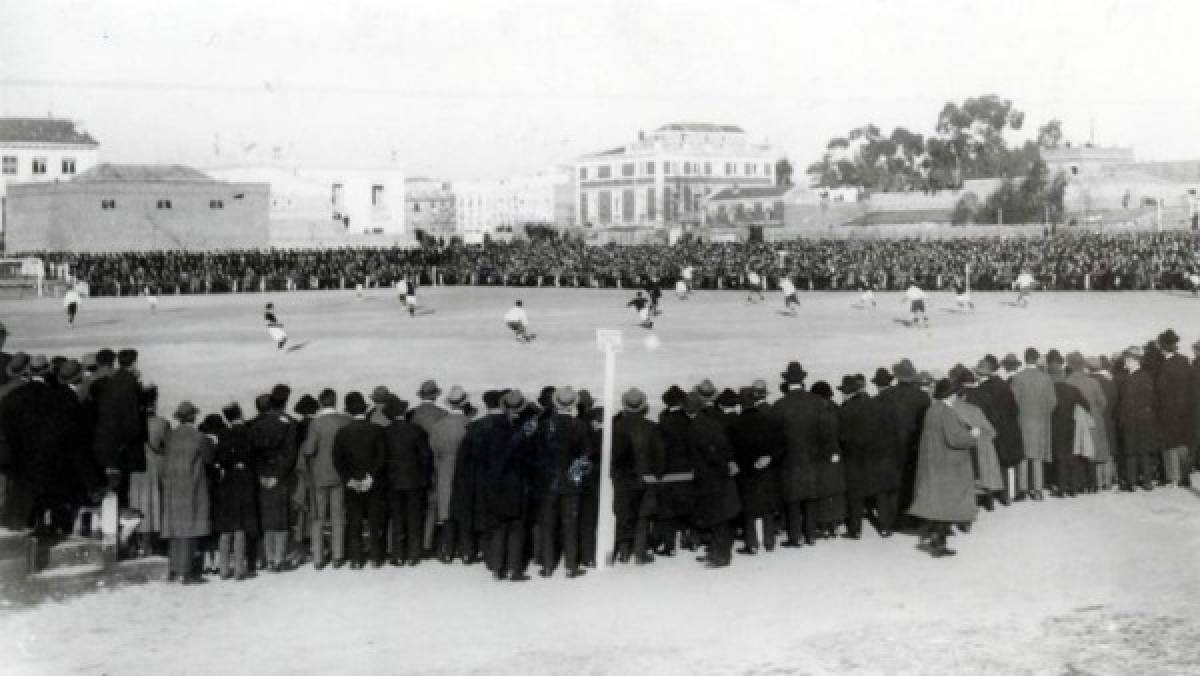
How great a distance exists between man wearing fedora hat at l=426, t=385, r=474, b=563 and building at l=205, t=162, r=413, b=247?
67.9 meters

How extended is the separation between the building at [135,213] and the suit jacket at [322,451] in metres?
63.0

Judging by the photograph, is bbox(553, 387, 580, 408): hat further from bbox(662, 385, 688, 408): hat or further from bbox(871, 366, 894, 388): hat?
bbox(871, 366, 894, 388): hat

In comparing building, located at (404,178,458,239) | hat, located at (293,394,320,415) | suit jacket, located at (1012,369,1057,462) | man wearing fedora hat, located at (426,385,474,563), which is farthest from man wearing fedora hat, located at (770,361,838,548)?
building, located at (404,178,458,239)

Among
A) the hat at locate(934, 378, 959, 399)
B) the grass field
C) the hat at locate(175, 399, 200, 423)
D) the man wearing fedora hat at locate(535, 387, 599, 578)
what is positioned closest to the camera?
the hat at locate(175, 399, 200, 423)

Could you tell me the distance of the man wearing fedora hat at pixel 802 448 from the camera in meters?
10.5

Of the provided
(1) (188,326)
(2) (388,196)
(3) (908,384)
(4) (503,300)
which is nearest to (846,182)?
(2) (388,196)

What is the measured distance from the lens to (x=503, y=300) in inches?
1849

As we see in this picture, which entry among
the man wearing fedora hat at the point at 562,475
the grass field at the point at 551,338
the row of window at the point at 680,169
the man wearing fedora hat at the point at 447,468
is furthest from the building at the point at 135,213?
the man wearing fedora hat at the point at 562,475

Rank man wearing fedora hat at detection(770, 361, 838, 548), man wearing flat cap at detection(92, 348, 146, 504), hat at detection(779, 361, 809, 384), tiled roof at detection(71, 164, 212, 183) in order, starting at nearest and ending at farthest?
man wearing flat cap at detection(92, 348, 146, 504)
man wearing fedora hat at detection(770, 361, 838, 548)
hat at detection(779, 361, 809, 384)
tiled roof at detection(71, 164, 212, 183)

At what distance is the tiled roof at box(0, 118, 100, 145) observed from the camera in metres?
87.6

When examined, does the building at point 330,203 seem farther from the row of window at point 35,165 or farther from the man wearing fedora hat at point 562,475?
the man wearing fedora hat at point 562,475

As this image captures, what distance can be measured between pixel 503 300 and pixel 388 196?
52122 millimetres

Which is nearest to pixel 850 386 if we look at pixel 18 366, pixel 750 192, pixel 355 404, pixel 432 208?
pixel 355 404

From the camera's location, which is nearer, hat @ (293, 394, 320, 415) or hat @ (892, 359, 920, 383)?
hat @ (293, 394, 320, 415)
